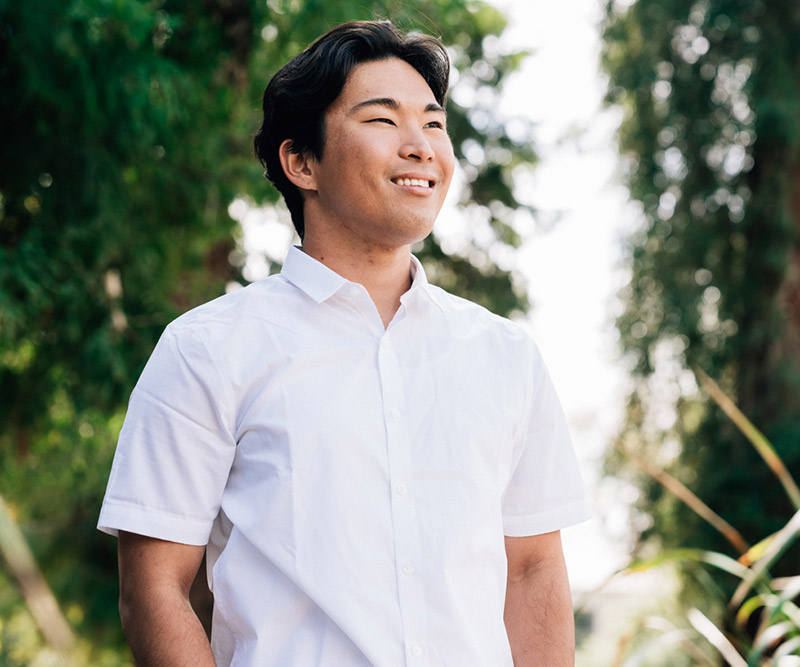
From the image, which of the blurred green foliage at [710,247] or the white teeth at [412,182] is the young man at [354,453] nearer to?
the white teeth at [412,182]

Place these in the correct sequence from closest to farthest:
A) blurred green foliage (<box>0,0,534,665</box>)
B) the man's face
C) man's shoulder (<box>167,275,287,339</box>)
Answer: man's shoulder (<box>167,275,287,339</box>), the man's face, blurred green foliage (<box>0,0,534,665</box>)

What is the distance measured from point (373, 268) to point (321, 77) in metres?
0.34

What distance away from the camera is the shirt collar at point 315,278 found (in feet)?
4.69

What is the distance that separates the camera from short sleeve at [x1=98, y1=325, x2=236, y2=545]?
1262mm

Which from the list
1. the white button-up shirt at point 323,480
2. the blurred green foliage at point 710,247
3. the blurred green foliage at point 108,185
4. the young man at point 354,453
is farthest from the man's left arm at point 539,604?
the blurred green foliage at point 710,247

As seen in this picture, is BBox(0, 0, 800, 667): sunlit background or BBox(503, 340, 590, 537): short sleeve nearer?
BBox(503, 340, 590, 537): short sleeve

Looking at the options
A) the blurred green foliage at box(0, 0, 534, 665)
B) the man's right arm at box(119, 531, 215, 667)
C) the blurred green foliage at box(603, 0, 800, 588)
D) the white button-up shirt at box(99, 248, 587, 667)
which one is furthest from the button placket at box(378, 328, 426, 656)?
the blurred green foliage at box(603, 0, 800, 588)

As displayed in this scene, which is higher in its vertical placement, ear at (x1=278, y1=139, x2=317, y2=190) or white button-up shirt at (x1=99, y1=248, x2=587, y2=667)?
ear at (x1=278, y1=139, x2=317, y2=190)

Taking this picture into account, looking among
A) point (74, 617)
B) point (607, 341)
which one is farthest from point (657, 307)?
point (74, 617)

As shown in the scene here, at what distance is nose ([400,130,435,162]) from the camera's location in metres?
1.44

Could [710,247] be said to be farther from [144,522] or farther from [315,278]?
[144,522]

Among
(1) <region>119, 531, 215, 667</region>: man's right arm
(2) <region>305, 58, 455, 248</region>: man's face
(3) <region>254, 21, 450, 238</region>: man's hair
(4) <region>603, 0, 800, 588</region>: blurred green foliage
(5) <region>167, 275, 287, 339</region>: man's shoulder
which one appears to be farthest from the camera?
(4) <region>603, 0, 800, 588</region>: blurred green foliage

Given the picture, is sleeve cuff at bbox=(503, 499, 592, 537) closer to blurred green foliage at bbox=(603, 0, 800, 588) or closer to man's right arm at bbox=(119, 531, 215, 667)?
man's right arm at bbox=(119, 531, 215, 667)

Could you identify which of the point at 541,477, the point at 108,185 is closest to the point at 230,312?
the point at 541,477
